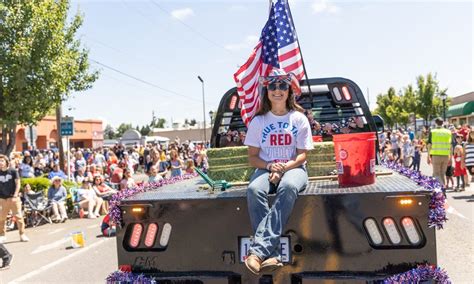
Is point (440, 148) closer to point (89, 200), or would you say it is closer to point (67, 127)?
point (89, 200)

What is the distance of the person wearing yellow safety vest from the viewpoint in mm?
11961

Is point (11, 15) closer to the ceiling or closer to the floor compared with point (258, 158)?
closer to the ceiling

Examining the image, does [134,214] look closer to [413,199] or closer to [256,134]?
[256,134]

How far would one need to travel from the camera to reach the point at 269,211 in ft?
10.9

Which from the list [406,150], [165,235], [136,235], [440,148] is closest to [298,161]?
[165,235]

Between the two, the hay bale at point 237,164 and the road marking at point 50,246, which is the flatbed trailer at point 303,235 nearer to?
the hay bale at point 237,164

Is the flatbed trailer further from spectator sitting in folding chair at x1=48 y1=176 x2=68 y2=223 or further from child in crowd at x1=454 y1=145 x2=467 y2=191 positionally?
spectator sitting in folding chair at x1=48 y1=176 x2=68 y2=223

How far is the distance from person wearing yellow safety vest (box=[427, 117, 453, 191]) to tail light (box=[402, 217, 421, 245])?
931 cm

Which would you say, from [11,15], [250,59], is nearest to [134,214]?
[250,59]

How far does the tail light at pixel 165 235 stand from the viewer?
3604mm

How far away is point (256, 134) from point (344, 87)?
2.54 metres

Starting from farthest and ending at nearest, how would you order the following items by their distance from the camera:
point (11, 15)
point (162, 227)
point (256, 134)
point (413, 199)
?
1. point (11, 15)
2. point (256, 134)
3. point (162, 227)
4. point (413, 199)

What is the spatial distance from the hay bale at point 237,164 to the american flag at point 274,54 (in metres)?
1.32

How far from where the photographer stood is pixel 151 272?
3.65 metres
